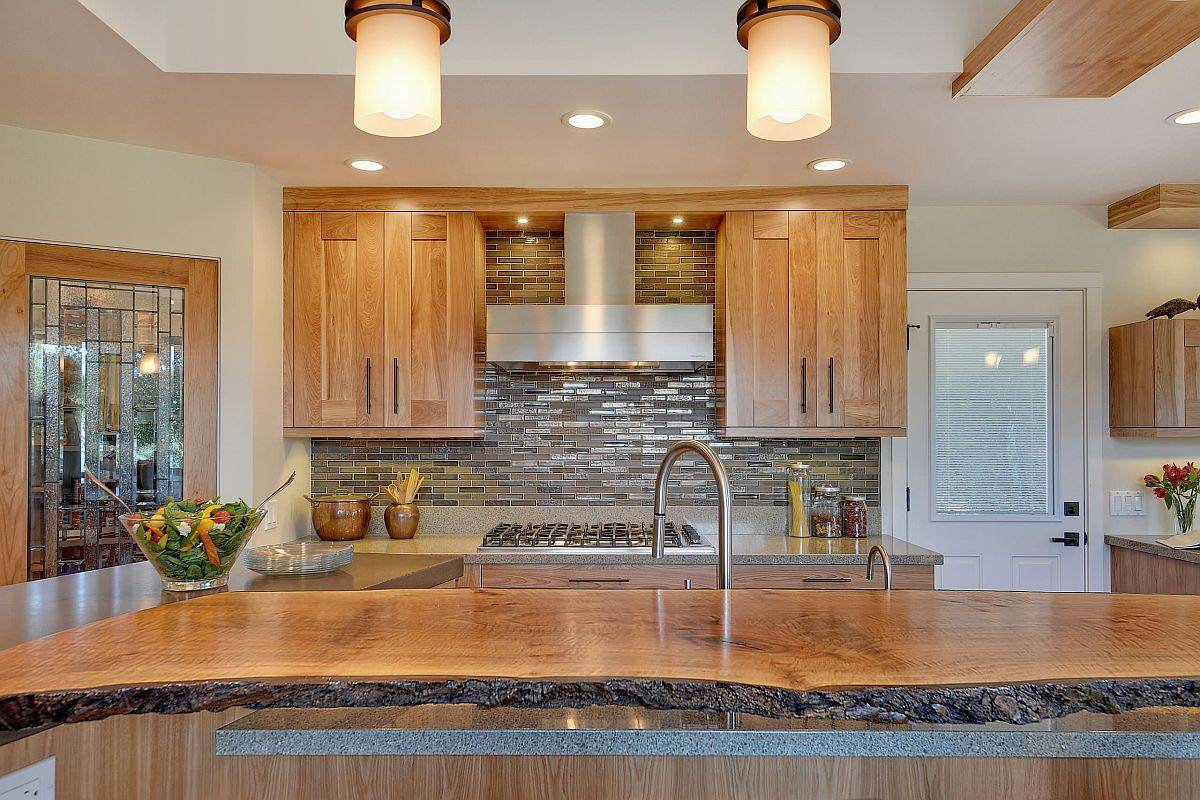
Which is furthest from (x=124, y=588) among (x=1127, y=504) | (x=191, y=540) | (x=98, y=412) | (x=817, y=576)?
(x=1127, y=504)

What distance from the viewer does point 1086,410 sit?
3.58 meters

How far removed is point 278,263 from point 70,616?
2.12 metres

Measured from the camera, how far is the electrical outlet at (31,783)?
1094mm

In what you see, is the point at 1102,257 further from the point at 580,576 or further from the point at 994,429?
the point at 580,576

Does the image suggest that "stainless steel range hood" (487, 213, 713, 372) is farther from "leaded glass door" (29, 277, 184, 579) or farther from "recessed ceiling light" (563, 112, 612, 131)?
"leaded glass door" (29, 277, 184, 579)

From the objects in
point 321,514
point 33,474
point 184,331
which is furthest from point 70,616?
point 321,514

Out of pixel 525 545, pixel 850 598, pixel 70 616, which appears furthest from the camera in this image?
pixel 525 545

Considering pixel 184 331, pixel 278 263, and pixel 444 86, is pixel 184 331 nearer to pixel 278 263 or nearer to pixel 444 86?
pixel 278 263

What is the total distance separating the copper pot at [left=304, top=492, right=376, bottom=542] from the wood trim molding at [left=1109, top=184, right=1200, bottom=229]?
344 cm

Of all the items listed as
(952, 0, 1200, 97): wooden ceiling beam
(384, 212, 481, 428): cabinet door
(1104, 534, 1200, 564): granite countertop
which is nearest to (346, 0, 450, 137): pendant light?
(952, 0, 1200, 97): wooden ceiling beam

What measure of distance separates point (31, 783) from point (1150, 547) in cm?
368

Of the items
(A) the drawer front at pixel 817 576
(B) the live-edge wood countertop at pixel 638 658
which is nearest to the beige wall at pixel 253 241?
(A) the drawer front at pixel 817 576

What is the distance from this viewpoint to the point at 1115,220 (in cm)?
352

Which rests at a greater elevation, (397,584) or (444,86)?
(444,86)
